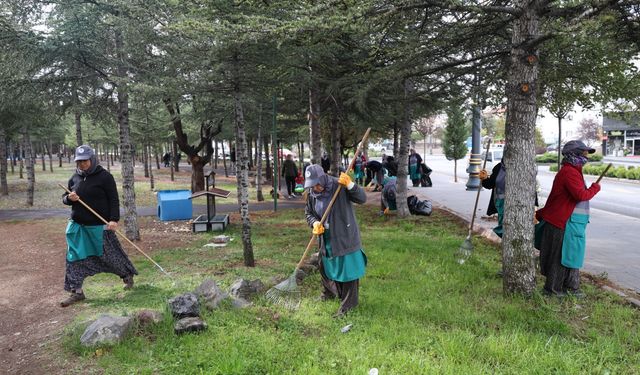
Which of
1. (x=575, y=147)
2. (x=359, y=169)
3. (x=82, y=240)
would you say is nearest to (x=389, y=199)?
(x=575, y=147)

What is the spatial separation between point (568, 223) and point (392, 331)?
8.38 ft

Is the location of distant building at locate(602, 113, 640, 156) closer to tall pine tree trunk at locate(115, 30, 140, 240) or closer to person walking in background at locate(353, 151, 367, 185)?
person walking in background at locate(353, 151, 367, 185)

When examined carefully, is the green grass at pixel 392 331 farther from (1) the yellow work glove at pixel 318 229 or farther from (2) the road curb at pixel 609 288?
(1) the yellow work glove at pixel 318 229

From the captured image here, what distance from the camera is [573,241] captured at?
528cm

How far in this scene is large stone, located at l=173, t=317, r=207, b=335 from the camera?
4320mm

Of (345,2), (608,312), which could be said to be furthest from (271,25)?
(608,312)

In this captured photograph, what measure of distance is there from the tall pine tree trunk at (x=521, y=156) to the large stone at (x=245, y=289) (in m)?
2.92

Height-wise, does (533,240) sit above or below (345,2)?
below

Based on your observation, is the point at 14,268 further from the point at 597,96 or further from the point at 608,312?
the point at 597,96

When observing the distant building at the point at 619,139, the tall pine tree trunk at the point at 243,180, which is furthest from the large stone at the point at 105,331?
the distant building at the point at 619,139

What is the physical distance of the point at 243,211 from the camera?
7008mm

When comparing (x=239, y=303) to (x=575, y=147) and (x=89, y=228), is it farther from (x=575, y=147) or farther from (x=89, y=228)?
(x=575, y=147)

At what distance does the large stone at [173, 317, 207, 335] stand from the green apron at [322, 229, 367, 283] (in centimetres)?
141

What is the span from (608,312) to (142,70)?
8304 millimetres
